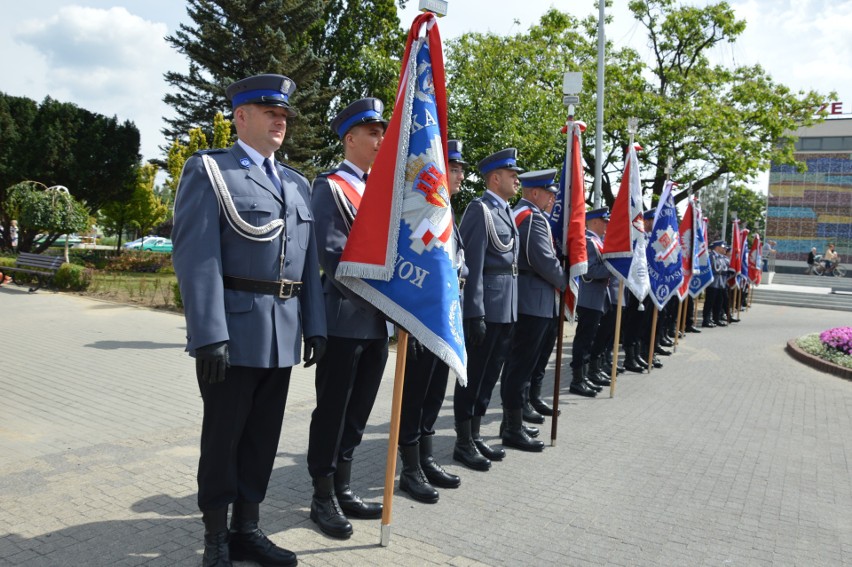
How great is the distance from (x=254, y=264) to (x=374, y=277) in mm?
666

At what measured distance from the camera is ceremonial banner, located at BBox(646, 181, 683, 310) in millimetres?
10344

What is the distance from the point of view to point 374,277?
3645 millimetres

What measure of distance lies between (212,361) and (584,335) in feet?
19.9

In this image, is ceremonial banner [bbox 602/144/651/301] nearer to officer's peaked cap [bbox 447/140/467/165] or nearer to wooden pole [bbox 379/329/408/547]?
officer's peaked cap [bbox 447/140/467/165]

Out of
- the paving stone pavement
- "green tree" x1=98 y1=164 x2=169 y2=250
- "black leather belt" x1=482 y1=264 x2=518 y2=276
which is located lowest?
the paving stone pavement

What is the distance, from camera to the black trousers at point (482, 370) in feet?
16.9

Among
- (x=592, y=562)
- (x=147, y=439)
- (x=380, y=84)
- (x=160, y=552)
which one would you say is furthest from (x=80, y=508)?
(x=380, y=84)

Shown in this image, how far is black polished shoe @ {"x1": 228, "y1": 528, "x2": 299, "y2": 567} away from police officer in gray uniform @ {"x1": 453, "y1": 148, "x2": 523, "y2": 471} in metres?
2.02

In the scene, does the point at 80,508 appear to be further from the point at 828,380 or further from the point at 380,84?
the point at 380,84

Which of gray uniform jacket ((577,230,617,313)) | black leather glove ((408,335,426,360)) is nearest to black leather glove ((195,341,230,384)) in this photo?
black leather glove ((408,335,426,360))

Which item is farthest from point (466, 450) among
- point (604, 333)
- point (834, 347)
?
point (834, 347)

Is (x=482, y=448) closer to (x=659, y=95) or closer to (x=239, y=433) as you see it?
→ (x=239, y=433)

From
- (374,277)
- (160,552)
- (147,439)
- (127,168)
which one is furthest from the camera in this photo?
(127,168)

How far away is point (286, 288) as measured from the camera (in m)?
3.34
